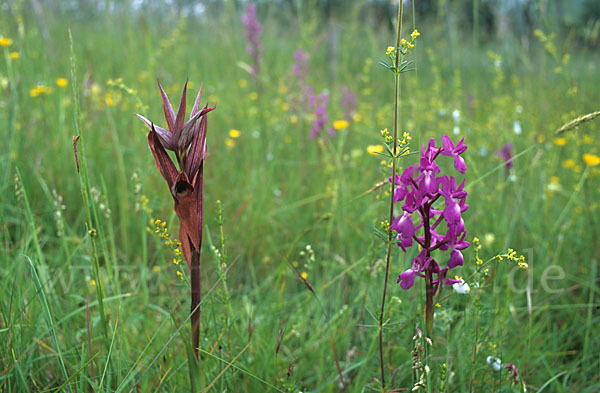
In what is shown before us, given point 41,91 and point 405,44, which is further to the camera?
point 41,91

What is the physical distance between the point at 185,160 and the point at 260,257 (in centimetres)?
119

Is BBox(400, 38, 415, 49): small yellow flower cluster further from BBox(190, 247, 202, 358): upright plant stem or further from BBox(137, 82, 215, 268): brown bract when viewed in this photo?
BBox(190, 247, 202, 358): upright plant stem

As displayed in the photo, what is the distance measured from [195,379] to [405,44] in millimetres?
724

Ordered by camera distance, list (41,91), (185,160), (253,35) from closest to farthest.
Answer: (185,160) → (41,91) → (253,35)

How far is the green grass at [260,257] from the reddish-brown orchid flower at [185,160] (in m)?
0.14

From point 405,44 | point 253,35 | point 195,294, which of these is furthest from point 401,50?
point 253,35

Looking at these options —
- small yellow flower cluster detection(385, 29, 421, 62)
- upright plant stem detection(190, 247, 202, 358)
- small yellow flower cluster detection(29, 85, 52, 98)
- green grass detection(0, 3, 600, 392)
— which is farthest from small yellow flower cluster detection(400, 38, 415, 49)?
small yellow flower cluster detection(29, 85, 52, 98)

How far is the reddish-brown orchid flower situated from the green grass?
0.14 metres

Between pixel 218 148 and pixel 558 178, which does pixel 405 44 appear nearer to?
pixel 218 148

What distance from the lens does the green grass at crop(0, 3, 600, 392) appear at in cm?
112

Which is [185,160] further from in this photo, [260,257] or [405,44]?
[260,257]

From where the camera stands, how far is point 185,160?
79cm

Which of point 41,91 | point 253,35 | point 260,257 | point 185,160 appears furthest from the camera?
point 253,35

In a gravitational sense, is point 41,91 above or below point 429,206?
above
